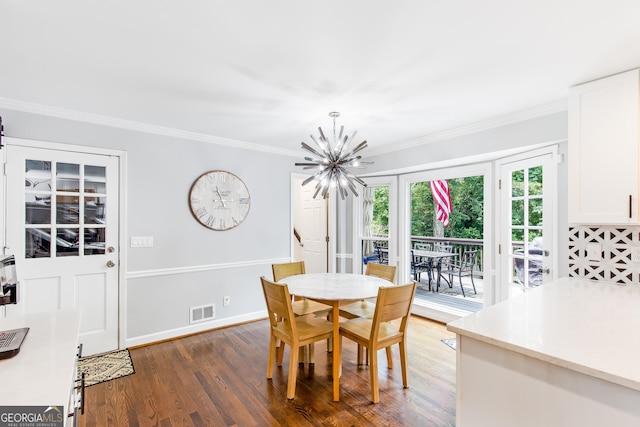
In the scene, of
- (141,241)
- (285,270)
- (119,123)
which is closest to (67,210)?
(141,241)

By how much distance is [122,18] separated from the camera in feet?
5.12

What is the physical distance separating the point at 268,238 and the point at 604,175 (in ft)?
11.3

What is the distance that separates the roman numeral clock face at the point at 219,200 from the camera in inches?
143

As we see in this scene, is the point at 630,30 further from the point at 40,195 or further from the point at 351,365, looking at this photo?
the point at 40,195

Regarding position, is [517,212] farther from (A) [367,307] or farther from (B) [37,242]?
(B) [37,242]

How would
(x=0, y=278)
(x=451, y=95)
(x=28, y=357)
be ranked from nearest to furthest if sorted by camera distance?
(x=28, y=357)
(x=0, y=278)
(x=451, y=95)

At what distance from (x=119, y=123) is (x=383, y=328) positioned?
3.18 meters

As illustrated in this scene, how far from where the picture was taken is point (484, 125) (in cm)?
315

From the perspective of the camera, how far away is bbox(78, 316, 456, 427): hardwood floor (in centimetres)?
209

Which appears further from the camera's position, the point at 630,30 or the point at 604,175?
the point at 604,175

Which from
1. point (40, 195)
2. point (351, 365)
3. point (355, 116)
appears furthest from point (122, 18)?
point (351, 365)

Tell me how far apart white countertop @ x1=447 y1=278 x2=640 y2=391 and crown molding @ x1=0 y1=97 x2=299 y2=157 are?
3.29 m

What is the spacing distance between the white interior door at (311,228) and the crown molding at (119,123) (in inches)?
45.5

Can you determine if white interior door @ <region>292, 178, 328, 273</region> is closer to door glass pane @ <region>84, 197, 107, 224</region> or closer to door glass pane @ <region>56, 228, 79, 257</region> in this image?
door glass pane @ <region>84, 197, 107, 224</region>
